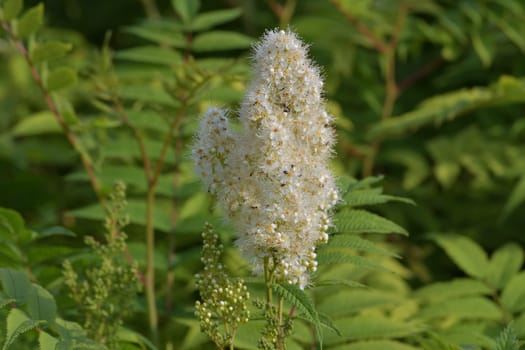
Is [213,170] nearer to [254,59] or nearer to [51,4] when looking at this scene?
[254,59]

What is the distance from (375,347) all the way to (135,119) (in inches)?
68.3

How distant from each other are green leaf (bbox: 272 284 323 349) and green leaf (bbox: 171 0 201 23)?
2.29m

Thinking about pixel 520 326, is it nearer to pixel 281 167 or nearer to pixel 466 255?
pixel 466 255

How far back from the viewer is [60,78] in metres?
3.04

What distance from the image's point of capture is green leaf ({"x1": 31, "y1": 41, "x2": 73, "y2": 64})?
294cm

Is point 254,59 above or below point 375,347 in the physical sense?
above

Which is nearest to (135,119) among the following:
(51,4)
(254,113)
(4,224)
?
(4,224)

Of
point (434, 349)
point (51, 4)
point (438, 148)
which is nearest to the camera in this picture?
Result: point (434, 349)

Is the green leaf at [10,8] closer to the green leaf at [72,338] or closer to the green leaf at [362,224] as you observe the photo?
the green leaf at [72,338]

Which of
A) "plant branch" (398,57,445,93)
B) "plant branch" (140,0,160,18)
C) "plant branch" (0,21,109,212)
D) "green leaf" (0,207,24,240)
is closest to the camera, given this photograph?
"green leaf" (0,207,24,240)

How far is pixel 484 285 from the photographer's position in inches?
126

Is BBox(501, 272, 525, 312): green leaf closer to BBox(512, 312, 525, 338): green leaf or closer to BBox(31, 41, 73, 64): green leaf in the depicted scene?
BBox(512, 312, 525, 338): green leaf

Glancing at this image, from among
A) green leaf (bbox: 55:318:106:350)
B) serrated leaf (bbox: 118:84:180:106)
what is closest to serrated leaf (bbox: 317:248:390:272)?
green leaf (bbox: 55:318:106:350)

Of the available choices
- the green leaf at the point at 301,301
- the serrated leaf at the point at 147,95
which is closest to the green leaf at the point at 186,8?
the serrated leaf at the point at 147,95
